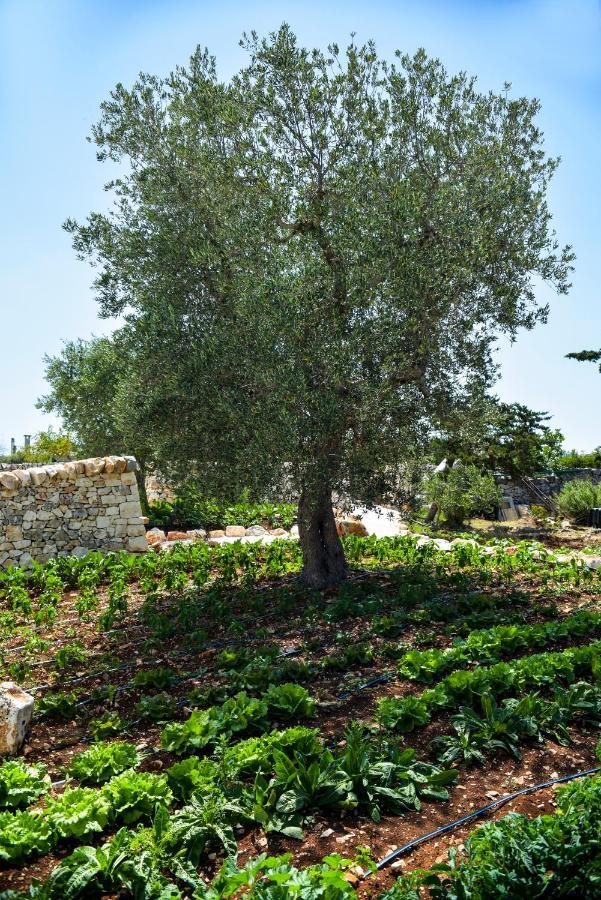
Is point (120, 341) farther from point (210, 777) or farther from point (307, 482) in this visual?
point (210, 777)

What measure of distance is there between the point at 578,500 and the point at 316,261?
13.0 m

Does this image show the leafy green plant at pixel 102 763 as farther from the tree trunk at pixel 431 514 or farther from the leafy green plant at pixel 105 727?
the tree trunk at pixel 431 514

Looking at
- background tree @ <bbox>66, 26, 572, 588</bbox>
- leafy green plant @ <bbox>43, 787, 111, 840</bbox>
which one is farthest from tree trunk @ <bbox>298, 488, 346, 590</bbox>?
leafy green plant @ <bbox>43, 787, 111, 840</bbox>

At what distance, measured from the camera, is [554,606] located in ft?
31.7

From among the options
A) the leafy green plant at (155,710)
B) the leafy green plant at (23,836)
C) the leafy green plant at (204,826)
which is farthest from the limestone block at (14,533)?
the leafy green plant at (204,826)

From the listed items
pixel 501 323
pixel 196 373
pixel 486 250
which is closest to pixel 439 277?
pixel 486 250

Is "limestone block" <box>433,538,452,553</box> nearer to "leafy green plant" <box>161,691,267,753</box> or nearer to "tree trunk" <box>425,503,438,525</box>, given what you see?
"tree trunk" <box>425,503,438,525</box>

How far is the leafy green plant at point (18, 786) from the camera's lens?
4859 millimetres

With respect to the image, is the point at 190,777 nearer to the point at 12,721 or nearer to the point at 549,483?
the point at 12,721

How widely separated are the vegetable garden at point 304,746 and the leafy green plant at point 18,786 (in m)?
0.01

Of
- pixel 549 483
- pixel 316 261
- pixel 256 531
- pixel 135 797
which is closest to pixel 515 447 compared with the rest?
pixel 549 483

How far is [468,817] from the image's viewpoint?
4.54 meters

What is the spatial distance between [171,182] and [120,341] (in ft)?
7.63

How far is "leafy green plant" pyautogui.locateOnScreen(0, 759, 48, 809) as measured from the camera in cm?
486
